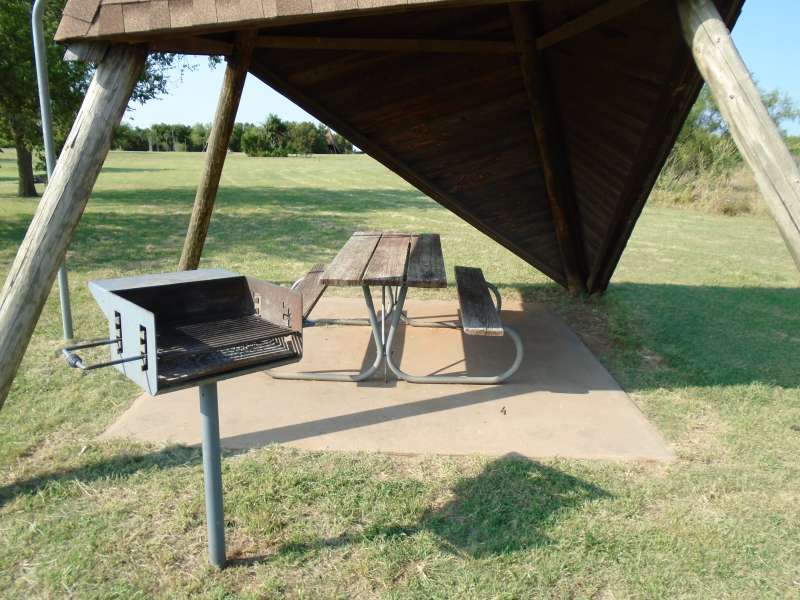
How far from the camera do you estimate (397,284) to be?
12.0ft

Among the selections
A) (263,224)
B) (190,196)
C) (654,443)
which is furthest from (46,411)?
(190,196)

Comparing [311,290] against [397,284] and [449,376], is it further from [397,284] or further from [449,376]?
[449,376]

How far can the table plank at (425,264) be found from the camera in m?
3.62

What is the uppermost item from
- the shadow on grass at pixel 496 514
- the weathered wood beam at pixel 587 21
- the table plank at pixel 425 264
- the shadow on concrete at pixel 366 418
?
the weathered wood beam at pixel 587 21

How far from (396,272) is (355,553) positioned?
1.87 metres

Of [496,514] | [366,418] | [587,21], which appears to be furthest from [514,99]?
[496,514]

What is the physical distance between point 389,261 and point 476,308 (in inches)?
28.2

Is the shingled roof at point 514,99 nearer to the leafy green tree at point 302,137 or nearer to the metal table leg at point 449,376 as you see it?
the metal table leg at point 449,376

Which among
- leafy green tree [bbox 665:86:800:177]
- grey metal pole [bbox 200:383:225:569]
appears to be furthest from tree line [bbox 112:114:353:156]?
grey metal pole [bbox 200:383:225:569]

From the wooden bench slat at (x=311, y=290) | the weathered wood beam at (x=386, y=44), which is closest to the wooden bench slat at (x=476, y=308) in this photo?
the wooden bench slat at (x=311, y=290)

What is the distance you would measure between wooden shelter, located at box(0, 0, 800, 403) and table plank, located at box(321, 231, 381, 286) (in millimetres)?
795

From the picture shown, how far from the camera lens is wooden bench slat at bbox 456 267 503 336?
11.7 ft

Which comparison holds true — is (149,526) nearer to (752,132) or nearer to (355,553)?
(355,553)

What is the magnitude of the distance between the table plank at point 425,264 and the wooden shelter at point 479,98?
65cm
